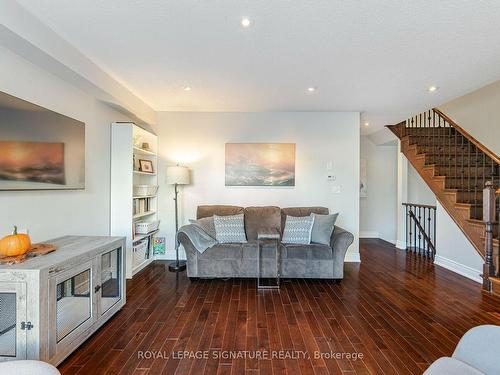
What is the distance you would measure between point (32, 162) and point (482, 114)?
22.1 feet

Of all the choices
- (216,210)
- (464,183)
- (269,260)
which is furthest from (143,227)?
(464,183)

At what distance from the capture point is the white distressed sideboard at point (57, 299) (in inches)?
67.9

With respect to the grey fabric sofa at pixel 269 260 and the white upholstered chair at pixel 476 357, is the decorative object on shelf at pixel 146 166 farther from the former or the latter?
the white upholstered chair at pixel 476 357

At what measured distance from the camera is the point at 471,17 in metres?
2.06

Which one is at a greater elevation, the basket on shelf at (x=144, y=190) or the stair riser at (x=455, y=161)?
the stair riser at (x=455, y=161)

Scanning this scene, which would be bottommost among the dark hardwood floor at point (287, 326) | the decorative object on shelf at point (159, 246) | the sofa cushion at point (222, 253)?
the dark hardwood floor at point (287, 326)

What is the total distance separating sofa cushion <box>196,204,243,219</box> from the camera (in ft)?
14.1

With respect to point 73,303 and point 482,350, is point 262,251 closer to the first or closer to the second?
point 73,303

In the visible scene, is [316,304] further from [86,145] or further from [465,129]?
[465,129]

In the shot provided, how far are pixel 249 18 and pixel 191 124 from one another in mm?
2828

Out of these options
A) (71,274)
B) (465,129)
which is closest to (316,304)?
(71,274)

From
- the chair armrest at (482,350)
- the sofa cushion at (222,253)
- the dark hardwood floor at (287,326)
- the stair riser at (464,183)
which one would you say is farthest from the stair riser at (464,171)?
the chair armrest at (482,350)

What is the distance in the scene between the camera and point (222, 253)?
Answer: 3.65 meters

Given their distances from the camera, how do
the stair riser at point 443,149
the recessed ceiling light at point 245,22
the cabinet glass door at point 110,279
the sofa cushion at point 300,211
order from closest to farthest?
the recessed ceiling light at point 245,22 < the cabinet glass door at point 110,279 < the sofa cushion at point 300,211 < the stair riser at point 443,149
